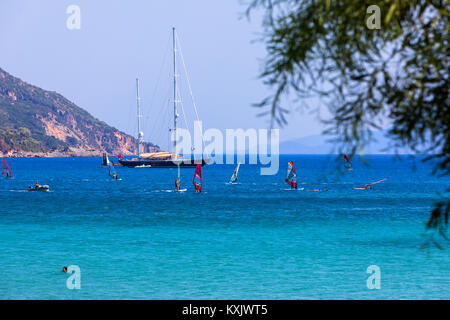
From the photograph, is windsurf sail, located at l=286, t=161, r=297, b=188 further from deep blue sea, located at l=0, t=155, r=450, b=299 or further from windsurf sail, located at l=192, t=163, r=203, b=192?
deep blue sea, located at l=0, t=155, r=450, b=299

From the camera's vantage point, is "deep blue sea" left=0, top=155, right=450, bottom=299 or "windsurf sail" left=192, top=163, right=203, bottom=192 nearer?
"deep blue sea" left=0, top=155, right=450, bottom=299

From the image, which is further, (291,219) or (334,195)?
(334,195)

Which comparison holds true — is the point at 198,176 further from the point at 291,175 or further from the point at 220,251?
the point at 220,251

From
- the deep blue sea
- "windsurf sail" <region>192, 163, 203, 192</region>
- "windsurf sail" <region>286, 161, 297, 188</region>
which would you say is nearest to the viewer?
the deep blue sea

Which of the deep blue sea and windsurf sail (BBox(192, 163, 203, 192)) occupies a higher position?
windsurf sail (BBox(192, 163, 203, 192))

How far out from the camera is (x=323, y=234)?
5219cm

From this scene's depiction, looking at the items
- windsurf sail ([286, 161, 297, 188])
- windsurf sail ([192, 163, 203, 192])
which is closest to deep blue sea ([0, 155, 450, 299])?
windsurf sail ([192, 163, 203, 192])

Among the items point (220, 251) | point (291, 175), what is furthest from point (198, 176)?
point (220, 251)

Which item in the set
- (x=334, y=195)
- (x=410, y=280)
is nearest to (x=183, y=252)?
(x=410, y=280)

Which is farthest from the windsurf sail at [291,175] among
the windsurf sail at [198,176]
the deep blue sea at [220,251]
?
the deep blue sea at [220,251]

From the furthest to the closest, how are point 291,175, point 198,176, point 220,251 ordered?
point 291,175 < point 198,176 < point 220,251
